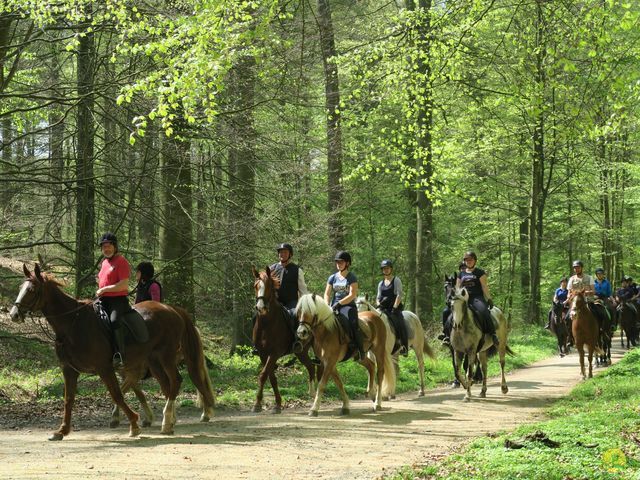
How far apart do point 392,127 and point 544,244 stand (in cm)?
1344

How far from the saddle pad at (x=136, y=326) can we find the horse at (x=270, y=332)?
2.41 meters

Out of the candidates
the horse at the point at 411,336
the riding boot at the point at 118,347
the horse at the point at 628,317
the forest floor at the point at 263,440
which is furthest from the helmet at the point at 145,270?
the horse at the point at 628,317

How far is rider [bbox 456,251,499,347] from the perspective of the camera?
14.1m

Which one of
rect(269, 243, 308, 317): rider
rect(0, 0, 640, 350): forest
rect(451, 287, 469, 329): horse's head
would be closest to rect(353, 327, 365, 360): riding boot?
rect(269, 243, 308, 317): rider

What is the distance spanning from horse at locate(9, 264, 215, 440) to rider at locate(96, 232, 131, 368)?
0.14 m

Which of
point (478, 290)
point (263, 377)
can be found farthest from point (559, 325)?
point (263, 377)

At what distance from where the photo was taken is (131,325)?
9.73m

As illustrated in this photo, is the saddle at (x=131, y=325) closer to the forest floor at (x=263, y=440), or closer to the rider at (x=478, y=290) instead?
the forest floor at (x=263, y=440)

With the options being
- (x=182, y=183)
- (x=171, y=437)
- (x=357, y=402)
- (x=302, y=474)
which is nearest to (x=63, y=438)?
(x=171, y=437)

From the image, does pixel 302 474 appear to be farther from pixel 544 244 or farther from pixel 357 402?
pixel 544 244

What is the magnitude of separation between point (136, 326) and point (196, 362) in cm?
138

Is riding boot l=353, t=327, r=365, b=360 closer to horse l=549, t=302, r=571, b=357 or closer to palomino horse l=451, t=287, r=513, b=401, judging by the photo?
palomino horse l=451, t=287, r=513, b=401

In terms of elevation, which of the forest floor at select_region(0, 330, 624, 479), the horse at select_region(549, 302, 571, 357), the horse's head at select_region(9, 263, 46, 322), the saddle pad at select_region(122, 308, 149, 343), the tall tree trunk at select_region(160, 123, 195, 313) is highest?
the tall tree trunk at select_region(160, 123, 195, 313)

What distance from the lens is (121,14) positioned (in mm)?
11477
